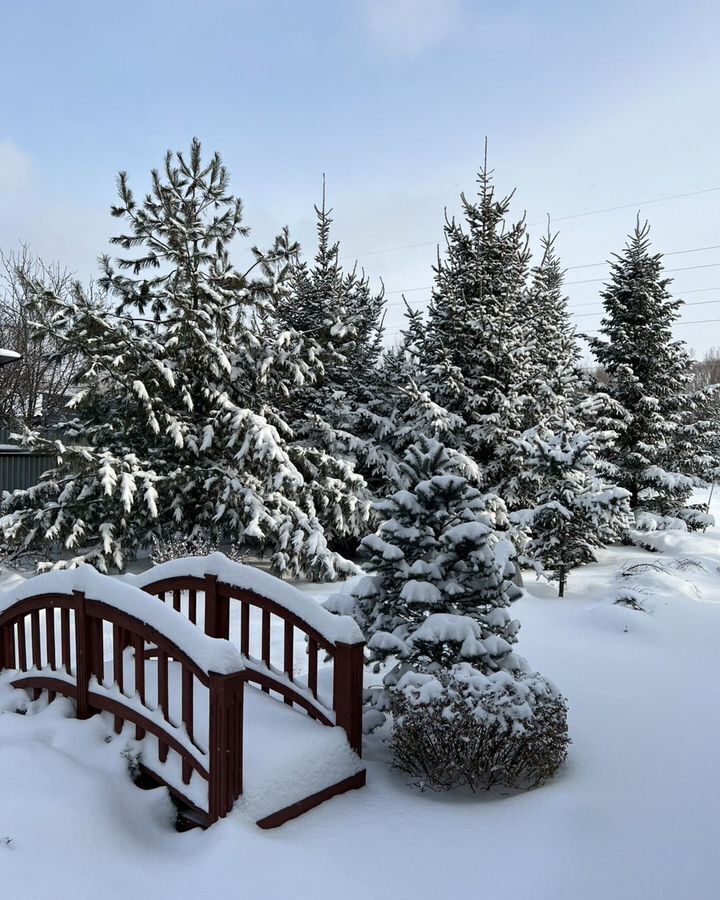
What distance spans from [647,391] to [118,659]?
14316 mm

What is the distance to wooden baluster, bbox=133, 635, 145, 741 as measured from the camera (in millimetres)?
4121

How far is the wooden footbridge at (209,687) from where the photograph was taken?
3582mm

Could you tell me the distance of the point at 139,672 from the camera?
418 cm

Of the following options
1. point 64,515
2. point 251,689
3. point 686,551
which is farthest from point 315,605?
point 686,551

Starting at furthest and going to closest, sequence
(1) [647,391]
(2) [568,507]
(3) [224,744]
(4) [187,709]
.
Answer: (1) [647,391], (2) [568,507], (4) [187,709], (3) [224,744]

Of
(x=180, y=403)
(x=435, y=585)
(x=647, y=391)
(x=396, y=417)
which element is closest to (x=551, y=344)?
(x=647, y=391)

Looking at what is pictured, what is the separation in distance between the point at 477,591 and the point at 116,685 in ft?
8.86

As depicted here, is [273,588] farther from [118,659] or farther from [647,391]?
[647,391]

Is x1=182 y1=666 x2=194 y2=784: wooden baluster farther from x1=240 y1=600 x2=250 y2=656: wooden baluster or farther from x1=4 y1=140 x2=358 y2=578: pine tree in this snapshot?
x1=4 y1=140 x2=358 y2=578: pine tree

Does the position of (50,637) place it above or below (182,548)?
above

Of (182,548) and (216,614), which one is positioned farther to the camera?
(182,548)

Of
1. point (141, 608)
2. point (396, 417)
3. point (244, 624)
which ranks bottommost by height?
point (244, 624)

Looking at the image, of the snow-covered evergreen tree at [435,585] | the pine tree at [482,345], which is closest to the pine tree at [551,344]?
the pine tree at [482,345]

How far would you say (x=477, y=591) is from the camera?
5043 millimetres
